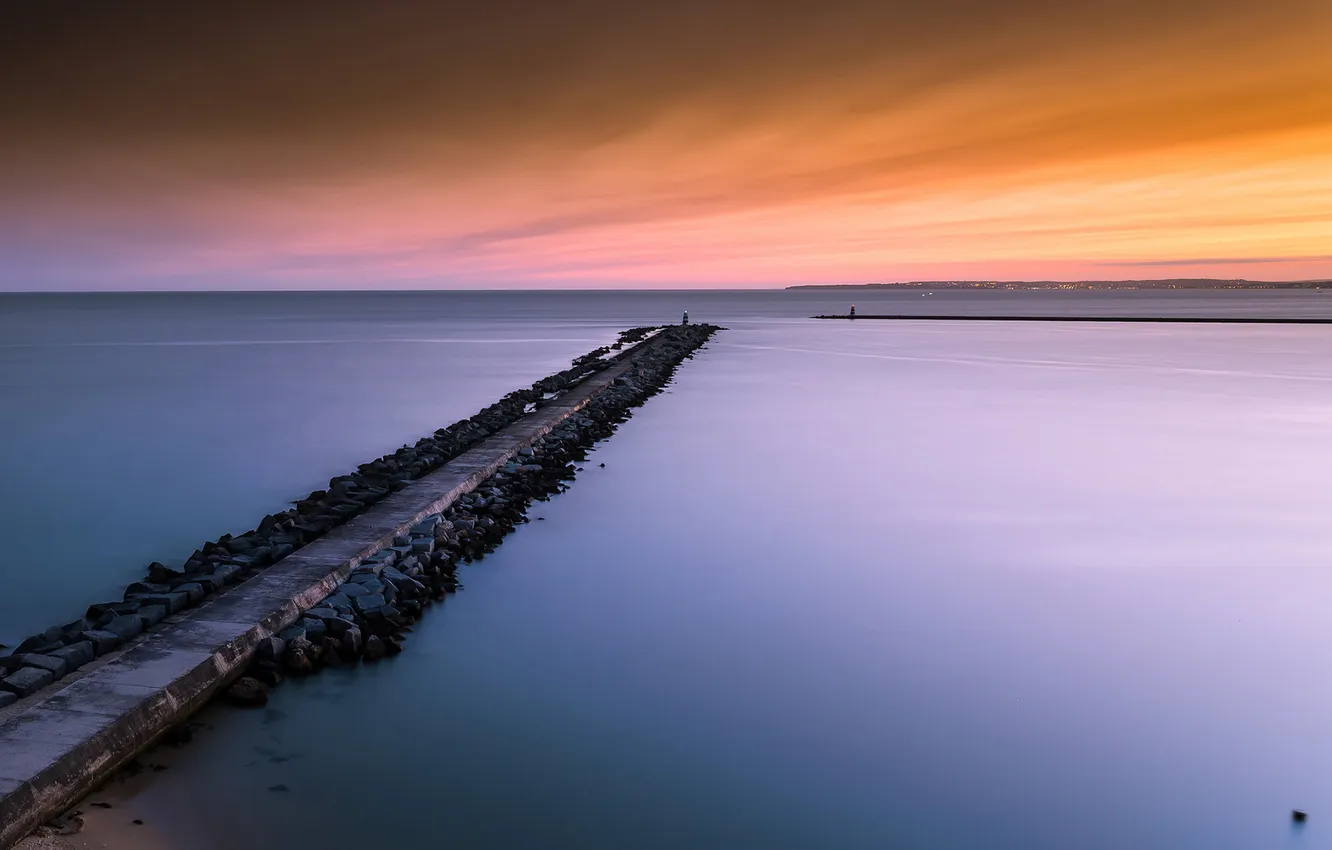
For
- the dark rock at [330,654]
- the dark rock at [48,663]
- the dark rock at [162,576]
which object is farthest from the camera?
the dark rock at [162,576]

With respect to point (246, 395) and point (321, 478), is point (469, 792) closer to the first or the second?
point (321, 478)

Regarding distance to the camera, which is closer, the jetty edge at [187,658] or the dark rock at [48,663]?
the jetty edge at [187,658]

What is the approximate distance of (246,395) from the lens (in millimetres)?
19734

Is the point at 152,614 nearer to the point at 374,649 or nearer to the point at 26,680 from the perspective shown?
the point at 26,680

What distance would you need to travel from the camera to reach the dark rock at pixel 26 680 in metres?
3.96

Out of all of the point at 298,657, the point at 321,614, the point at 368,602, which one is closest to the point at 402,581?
the point at 368,602

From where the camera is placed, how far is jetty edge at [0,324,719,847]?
11.2ft

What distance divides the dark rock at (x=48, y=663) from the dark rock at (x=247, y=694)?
722 millimetres

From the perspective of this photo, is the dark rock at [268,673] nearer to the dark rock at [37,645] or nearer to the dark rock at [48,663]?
the dark rock at [48,663]

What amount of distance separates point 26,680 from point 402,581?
2.29 meters

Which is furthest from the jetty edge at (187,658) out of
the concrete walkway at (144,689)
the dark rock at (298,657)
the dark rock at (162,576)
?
the dark rock at (162,576)

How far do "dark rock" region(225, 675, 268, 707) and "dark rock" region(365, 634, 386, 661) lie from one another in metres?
0.70

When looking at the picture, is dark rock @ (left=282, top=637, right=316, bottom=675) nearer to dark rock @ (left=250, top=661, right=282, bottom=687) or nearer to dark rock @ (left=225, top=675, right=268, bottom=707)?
dark rock @ (left=250, top=661, right=282, bottom=687)

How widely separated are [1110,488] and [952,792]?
6969 mm
